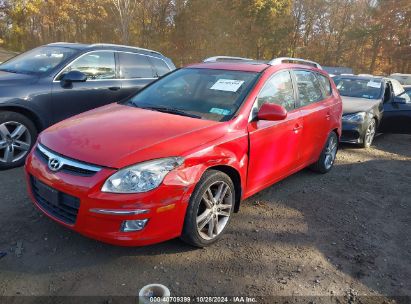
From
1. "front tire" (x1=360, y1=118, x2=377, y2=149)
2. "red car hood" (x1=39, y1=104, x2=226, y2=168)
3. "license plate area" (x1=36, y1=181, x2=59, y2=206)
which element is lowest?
"front tire" (x1=360, y1=118, x2=377, y2=149)

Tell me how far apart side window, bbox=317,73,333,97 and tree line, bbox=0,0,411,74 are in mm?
29179

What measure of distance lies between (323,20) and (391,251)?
3800cm

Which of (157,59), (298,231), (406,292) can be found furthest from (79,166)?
(157,59)

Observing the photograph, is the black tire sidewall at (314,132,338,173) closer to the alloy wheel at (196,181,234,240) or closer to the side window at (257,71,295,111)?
the side window at (257,71,295,111)

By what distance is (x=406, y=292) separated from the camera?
116 inches

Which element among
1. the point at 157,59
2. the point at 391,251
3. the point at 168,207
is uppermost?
the point at 157,59

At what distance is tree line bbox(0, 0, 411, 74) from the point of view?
32906 mm

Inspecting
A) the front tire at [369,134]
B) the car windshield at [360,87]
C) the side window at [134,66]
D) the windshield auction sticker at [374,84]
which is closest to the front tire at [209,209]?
the side window at [134,66]

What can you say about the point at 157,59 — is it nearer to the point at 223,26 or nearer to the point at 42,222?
the point at 42,222

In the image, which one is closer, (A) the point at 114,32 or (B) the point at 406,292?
(B) the point at 406,292

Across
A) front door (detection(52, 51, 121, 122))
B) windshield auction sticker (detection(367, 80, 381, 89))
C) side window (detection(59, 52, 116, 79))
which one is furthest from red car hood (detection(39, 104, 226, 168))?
windshield auction sticker (detection(367, 80, 381, 89))

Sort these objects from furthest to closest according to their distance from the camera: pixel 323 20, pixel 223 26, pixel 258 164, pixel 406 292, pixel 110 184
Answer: pixel 323 20 → pixel 223 26 → pixel 258 164 → pixel 406 292 → pixel 110 184

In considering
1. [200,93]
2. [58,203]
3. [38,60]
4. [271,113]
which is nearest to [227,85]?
[200,93]

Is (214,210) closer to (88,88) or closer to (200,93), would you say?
(200,93)
